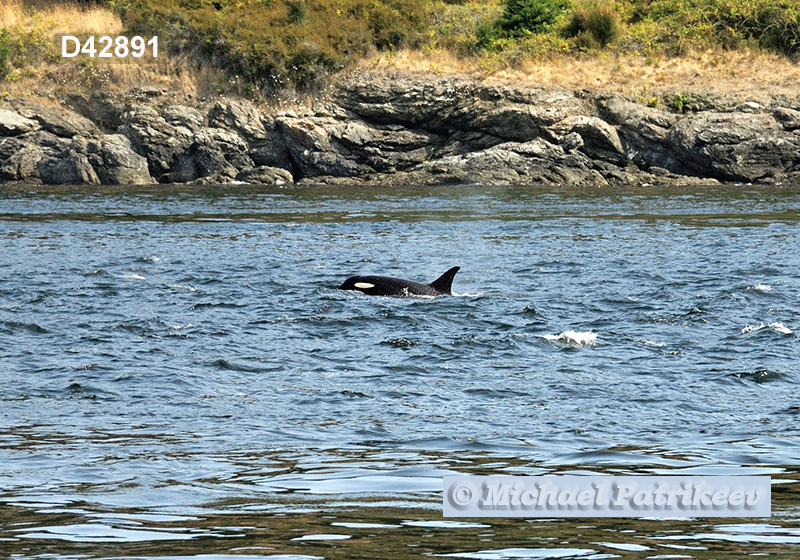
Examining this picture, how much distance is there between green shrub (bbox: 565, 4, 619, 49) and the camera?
49.1 m

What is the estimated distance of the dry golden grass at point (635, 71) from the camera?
44750 mm

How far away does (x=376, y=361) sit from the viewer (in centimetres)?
1154

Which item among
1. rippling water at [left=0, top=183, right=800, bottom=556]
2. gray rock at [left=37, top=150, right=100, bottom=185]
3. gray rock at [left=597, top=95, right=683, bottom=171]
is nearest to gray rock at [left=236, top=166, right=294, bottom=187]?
gray rock at [left=37, top=150, right=100, bottom=185]

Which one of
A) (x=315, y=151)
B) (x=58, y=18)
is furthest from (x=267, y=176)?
(x=58, y=18)

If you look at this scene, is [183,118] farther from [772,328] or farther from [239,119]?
[772,328]

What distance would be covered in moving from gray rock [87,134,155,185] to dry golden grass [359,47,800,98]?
479 inches

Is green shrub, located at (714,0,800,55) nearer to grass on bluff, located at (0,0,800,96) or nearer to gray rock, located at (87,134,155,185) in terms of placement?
grass on bluff, located at (0,0,800,96)

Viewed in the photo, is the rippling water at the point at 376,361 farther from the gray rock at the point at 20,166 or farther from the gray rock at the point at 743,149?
the gray rock at the point at 20,166

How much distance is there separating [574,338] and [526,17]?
134 feet

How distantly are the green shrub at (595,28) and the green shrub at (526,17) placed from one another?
5.35 ft

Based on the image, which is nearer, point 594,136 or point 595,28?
point 594,136

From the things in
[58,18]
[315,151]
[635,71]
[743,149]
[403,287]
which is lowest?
[403,287]

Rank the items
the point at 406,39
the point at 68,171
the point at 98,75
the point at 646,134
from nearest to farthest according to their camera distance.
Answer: the point at 68,171 → the point at 646,134 → the point at 98,75 → the point at 406,39

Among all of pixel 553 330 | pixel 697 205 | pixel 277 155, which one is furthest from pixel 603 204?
pixel 553 330
